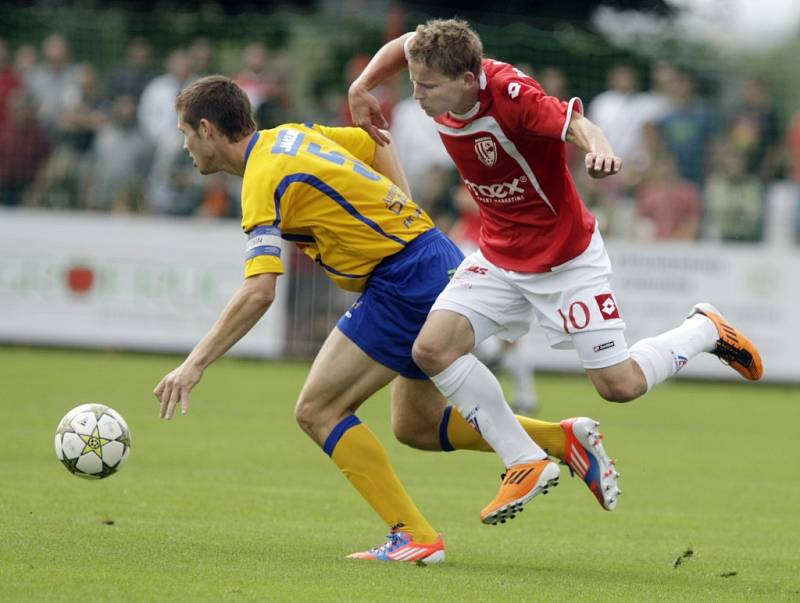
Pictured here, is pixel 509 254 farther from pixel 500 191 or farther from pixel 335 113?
pixel 335 113

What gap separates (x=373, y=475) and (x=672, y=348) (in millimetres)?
1567

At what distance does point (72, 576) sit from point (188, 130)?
6.51ft

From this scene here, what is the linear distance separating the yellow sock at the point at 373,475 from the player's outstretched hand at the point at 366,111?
1.39m

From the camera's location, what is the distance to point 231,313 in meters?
6.20

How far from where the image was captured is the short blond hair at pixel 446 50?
634 centimetres

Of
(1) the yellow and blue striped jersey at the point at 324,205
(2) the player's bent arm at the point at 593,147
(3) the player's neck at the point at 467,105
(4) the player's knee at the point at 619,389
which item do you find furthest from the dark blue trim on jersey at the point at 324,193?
(4) the player's knee at the point at 619,389

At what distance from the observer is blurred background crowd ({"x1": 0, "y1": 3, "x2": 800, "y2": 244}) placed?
17.8 metres

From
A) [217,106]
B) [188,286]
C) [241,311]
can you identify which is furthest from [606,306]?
[188,286]

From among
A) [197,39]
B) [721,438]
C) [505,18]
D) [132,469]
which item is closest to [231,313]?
[132,469]

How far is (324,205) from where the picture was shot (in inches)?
262

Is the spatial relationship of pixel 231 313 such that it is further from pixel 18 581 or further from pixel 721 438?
pixel 721 438

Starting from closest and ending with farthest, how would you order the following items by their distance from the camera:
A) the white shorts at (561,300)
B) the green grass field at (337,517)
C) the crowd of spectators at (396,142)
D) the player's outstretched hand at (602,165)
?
the player's outstretched hand at (602,165), the green grass field at (337,517), the white shorts at (561,300), the crowd of spectators at (396,142)

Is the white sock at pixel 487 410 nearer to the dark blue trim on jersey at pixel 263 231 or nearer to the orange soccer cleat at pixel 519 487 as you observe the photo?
the orange soccer cleat at pixel 519 487

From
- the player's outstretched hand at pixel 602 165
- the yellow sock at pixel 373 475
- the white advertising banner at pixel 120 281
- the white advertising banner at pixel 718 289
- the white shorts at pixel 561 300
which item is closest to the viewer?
the player's outstretched hand at pixel 602 165
